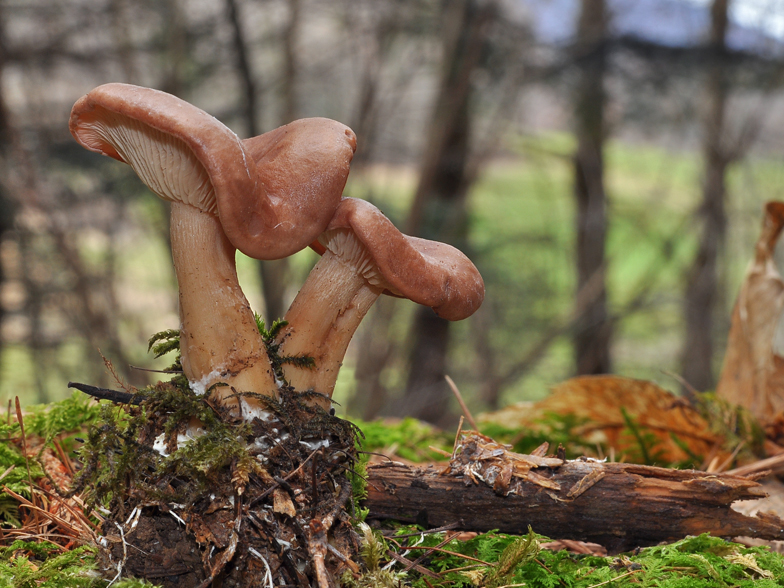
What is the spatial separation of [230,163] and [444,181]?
5938mm

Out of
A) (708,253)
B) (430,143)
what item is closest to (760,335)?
(430,143)

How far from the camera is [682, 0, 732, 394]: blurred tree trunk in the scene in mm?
8016

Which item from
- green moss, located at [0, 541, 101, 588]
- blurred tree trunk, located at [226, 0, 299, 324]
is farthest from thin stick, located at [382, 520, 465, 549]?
blurred tree trunk, located at [226, 0, 299, 324]

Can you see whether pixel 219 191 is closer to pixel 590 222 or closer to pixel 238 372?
pixel 238 372

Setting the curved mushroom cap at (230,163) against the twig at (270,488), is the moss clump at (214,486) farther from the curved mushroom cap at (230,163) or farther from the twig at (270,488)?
the curved mushroom cap at (230,163)

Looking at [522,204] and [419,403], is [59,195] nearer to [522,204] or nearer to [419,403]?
[419,403]

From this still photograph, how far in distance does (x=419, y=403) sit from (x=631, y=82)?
185 inches

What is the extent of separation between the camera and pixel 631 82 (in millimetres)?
7035

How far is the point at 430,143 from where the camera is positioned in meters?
6.20

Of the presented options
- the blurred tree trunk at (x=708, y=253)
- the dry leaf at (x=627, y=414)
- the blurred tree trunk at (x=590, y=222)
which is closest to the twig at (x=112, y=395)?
the dry leaf at (x=627, y=414)

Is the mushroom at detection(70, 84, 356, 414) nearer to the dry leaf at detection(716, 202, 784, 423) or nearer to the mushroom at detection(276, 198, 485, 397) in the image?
the mushroom at detection(276, 198, 485, 397)

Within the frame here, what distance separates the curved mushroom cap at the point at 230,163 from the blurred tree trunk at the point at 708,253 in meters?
7.43

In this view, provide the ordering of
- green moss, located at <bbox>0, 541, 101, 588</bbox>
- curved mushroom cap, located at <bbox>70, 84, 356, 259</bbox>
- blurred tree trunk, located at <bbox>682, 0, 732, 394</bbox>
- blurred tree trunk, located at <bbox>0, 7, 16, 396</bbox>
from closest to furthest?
1. curved mushroom cap, located at <bbox>70, 84, 356, 259</bbox>
2. green moss, located at <bbox>0, 541, 101, 588</bbox>
3. blurred tree trunk, located at <bbox>0, 7, 16, 396</bbox>
4. blurred tree trunk, located at <bbox>682, 0, 732, 394</bbox>

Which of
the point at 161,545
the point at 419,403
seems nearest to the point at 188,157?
the point at 161,545
